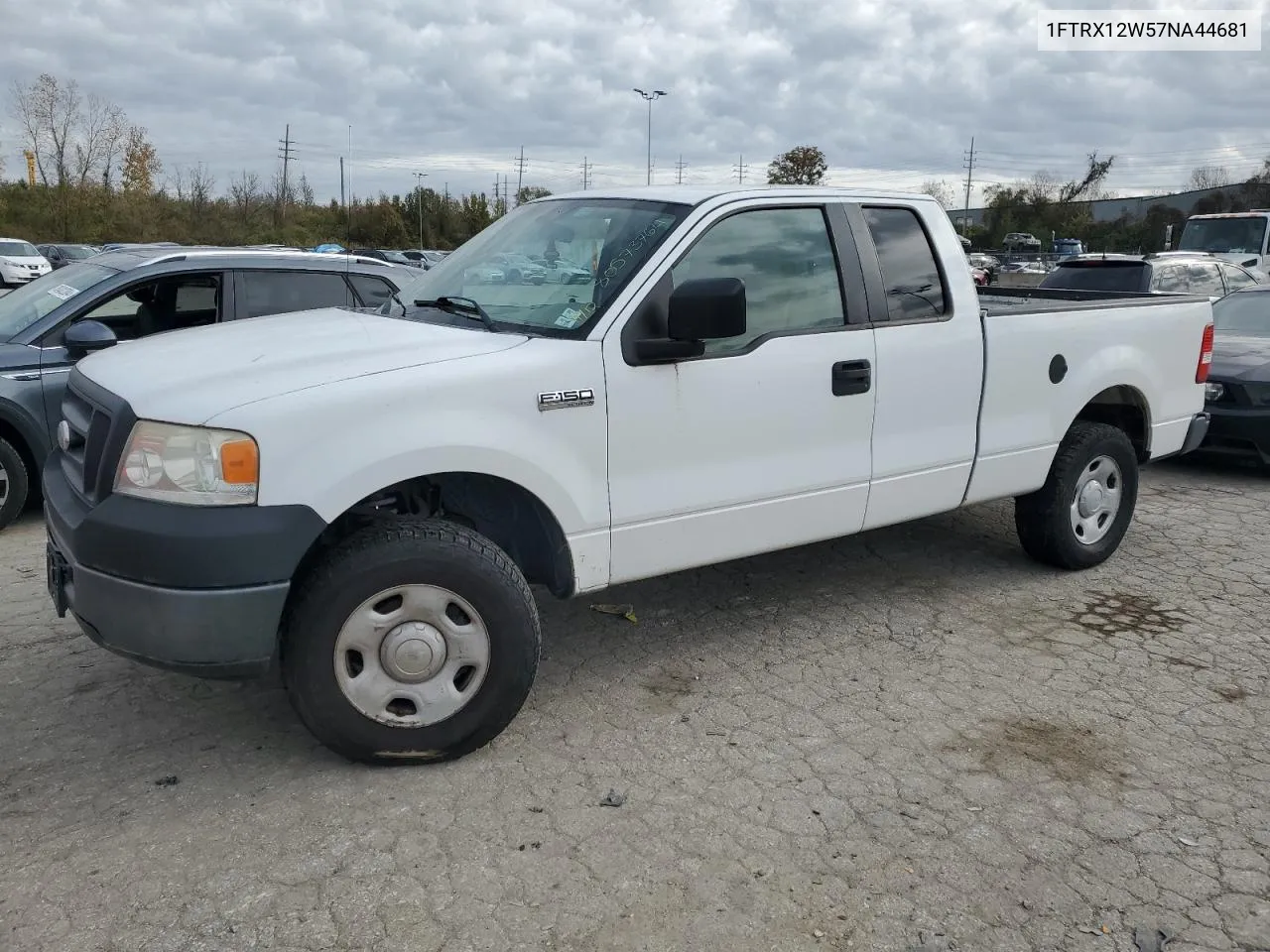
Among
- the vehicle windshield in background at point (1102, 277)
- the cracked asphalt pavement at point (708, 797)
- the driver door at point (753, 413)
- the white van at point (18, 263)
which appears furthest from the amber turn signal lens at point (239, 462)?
the white van at point (18, 263)

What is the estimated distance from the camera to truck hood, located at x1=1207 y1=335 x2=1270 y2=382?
795 cm

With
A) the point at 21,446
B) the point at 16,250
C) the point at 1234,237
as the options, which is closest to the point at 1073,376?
the point at 21,446

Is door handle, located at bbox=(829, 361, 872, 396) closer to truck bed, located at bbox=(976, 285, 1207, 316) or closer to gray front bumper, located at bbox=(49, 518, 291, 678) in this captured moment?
truck bed, located at bbox=(976, 285, 1207, 316)

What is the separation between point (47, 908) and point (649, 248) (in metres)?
2.77

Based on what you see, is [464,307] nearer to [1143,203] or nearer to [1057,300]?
[1057,300]

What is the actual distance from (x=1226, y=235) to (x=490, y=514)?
1877cm

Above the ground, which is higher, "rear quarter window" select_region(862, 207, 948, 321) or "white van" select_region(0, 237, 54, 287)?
"white van" select_region(0, 237, 54, 287)

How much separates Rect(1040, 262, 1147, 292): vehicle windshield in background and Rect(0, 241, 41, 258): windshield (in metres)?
27.4

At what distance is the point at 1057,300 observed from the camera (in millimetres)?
6148

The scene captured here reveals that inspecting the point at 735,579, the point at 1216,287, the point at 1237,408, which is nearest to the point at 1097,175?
the point at 1216,287

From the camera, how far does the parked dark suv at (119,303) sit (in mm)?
6035

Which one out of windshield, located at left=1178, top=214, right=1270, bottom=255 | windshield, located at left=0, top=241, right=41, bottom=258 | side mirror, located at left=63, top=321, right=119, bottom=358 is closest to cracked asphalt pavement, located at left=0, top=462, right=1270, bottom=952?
side mirror, located at left=63, top=321, right=119, bottom=358

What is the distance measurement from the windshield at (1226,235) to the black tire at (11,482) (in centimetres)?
1855

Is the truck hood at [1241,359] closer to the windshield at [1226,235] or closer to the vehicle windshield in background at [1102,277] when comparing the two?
the vehicle windshield in background at [1102,277]
